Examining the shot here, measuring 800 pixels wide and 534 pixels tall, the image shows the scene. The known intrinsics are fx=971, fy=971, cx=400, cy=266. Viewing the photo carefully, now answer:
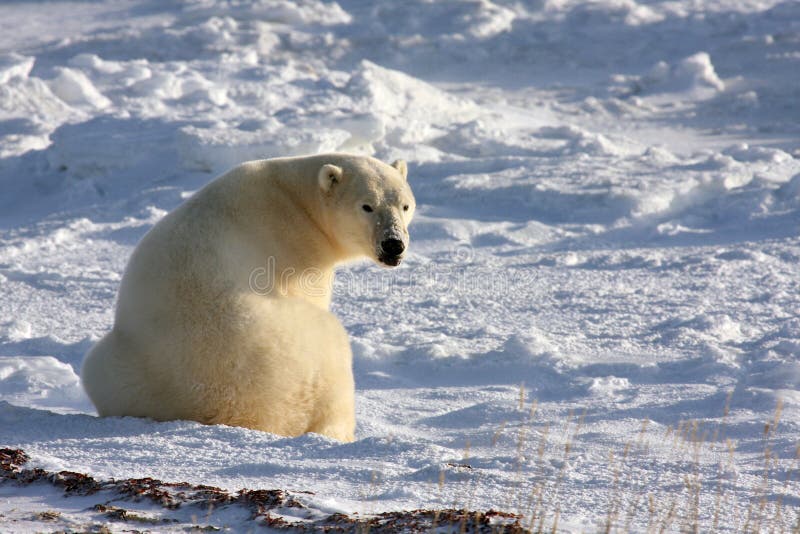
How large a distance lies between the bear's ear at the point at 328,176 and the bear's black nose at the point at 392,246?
387mm

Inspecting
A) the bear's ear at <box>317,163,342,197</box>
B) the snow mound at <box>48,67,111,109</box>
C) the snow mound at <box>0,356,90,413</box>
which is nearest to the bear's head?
the bear's ear at <box>317,163,342,197</box>

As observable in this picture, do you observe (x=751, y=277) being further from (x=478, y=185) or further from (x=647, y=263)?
(x=478, y=185)

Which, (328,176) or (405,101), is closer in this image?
(328,176)

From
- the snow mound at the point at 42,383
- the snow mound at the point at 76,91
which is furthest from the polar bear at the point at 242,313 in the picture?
the snow mound at the point at 76,91

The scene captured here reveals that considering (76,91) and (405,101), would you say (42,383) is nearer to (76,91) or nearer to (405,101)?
(405,101)

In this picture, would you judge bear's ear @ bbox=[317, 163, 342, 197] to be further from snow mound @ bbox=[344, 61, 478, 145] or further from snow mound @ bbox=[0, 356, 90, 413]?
snow mound @ bbox=[344, 61, 478, 145]

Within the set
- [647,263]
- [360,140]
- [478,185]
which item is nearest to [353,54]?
[360,140]

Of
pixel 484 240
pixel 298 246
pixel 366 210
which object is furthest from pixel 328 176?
pixel 484 240

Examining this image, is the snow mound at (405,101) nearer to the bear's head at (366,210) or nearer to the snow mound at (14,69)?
the snow mound at (14,69)

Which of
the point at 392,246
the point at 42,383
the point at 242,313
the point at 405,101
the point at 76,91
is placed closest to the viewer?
the point at 242,313

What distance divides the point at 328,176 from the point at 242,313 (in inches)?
34.1

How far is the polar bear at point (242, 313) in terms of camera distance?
417 centimetres

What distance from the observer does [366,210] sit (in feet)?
15.4

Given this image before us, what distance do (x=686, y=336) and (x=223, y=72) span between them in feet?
32.6
